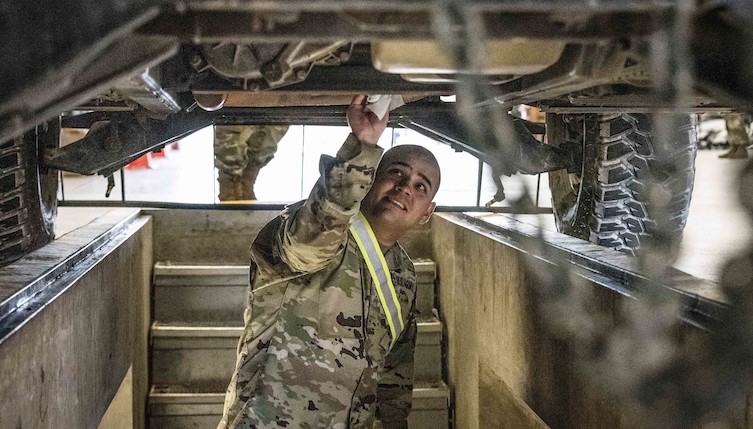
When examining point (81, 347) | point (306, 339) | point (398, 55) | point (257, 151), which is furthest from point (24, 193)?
point (257, 151)

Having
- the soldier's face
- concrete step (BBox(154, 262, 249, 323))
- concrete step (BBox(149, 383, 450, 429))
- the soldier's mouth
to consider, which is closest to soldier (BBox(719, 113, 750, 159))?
concrete step (BBox(149, 383, 450, 429))

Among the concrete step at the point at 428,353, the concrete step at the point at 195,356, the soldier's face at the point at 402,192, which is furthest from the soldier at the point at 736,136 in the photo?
the soldier's face at the point at 402,192

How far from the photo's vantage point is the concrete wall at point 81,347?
173cm

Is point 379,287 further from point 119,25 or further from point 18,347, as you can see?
point 119,25

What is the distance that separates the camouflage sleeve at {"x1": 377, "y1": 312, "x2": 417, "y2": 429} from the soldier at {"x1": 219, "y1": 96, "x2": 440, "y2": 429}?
0.15m

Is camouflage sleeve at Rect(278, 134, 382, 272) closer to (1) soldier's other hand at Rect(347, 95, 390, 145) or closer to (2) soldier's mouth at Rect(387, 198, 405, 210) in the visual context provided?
(1) soldier's other hand at Rect(347, 95, 390, 145)

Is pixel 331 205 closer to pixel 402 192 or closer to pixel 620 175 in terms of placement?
pixel 402 192

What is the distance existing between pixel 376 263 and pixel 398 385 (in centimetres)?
55

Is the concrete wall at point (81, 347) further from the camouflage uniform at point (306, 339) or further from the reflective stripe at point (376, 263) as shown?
the reflective stripe at point (376, 263)

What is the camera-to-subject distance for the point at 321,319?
7.98 feet

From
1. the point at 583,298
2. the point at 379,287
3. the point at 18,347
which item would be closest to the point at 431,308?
the point at 379,287

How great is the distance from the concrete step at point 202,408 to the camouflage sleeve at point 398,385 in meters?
0.99

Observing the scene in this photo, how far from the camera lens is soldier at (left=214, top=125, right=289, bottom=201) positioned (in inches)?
237

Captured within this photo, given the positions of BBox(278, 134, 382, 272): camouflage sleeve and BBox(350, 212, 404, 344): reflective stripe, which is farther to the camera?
BBox(350, 212, 404, 344): reflective stripe
